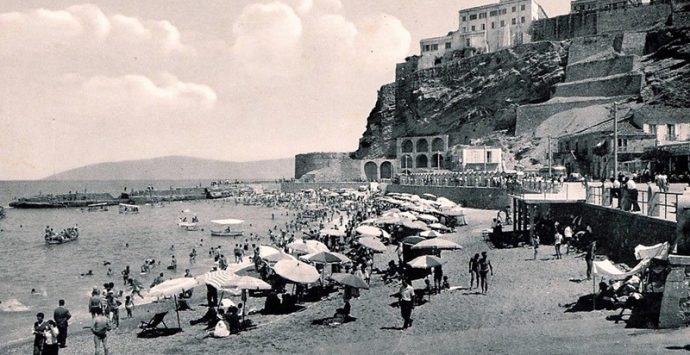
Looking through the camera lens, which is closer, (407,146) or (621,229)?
(621,229)

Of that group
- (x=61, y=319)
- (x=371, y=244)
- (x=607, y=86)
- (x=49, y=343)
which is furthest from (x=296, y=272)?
(x=607, y=86)

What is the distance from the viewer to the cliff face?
74500 mm

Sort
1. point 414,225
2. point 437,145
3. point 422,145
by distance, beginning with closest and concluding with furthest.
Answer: point 414,225
point 437,145
point 422,145

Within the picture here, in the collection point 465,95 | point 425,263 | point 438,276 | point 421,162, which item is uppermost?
point 465,95

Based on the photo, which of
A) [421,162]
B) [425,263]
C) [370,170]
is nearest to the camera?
[425,263]

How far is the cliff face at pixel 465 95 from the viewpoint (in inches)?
2933

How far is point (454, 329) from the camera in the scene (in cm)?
1216

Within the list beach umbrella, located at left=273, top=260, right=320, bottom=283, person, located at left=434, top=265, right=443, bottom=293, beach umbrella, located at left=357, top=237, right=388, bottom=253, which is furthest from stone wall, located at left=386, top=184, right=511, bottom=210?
beach umbrella, located at left=273, top=260, right=320, bottom=283

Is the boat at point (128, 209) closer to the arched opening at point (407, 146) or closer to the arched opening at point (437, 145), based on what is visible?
the arched opening at point (407, 146)

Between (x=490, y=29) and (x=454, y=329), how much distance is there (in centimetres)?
7932

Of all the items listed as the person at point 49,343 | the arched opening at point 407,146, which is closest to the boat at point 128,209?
the arched opening at point 407,146

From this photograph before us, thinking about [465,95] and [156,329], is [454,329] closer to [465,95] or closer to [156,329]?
[156,329]

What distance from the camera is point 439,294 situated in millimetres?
15562

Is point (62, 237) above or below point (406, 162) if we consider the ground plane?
below
